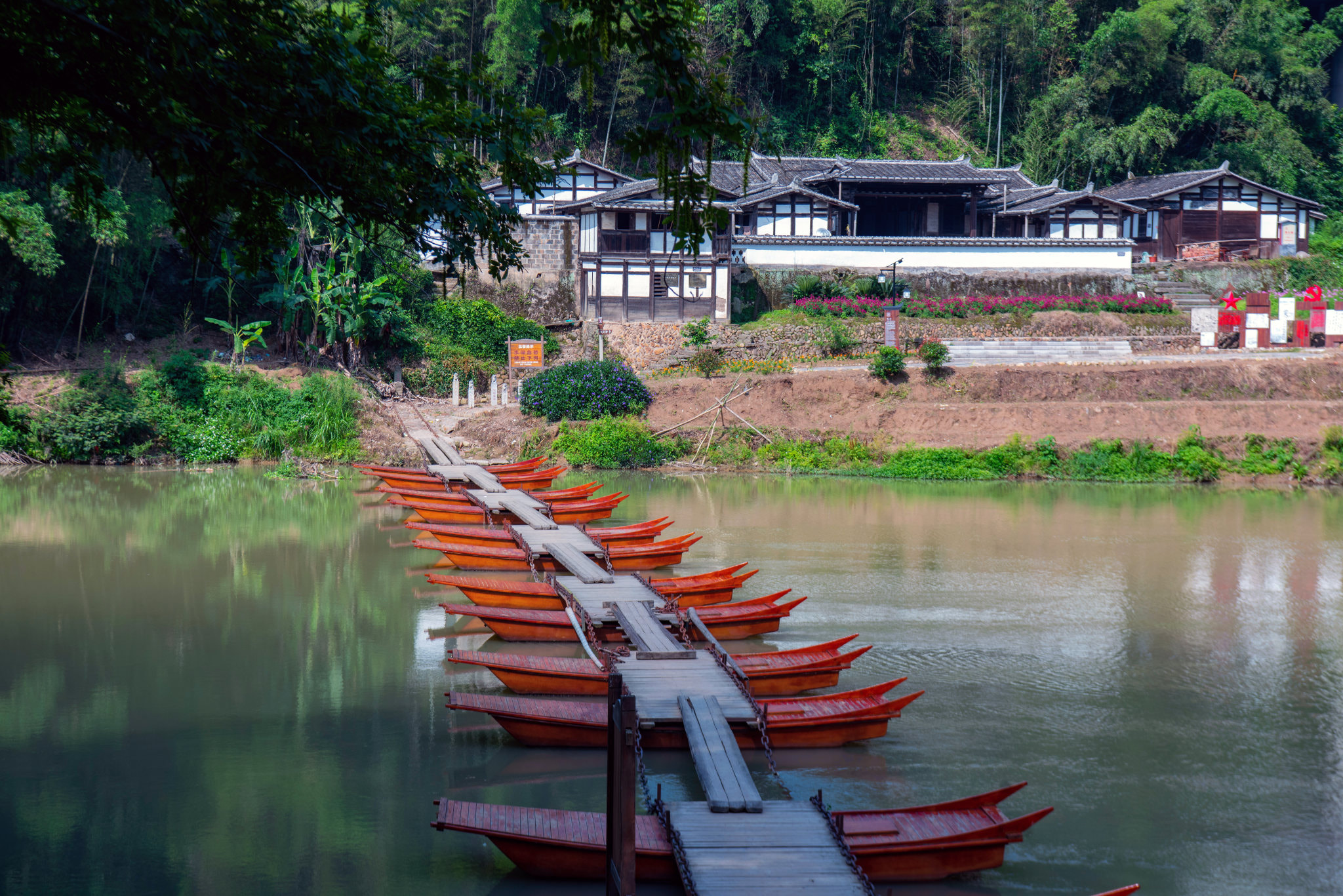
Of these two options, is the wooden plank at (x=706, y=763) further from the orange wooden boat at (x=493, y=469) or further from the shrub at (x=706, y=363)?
the shrub at (x=706, y=363)

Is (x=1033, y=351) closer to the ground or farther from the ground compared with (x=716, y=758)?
farther from the ground

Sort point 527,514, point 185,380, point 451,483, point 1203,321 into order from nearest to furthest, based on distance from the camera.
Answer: point 527,514
point 451,483
point 185,380
point 1203,321

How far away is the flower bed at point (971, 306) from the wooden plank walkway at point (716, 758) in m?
25.4

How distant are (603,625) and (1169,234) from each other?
36.5 metres

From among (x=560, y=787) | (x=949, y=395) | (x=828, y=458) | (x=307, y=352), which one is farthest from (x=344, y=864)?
(x=307, y=352)

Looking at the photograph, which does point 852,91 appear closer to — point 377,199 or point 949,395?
point 949,395

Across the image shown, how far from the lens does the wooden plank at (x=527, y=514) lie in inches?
649

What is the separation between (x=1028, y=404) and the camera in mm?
26938

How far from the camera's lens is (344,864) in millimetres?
7152

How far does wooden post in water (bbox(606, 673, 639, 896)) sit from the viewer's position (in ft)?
18.5

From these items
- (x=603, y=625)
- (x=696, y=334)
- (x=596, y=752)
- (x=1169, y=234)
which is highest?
(x=1169, y=234)

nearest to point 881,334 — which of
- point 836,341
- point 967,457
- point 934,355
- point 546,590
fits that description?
point 836,341

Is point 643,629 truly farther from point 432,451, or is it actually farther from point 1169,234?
point 1169,234

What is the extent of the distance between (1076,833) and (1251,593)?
8492mm
